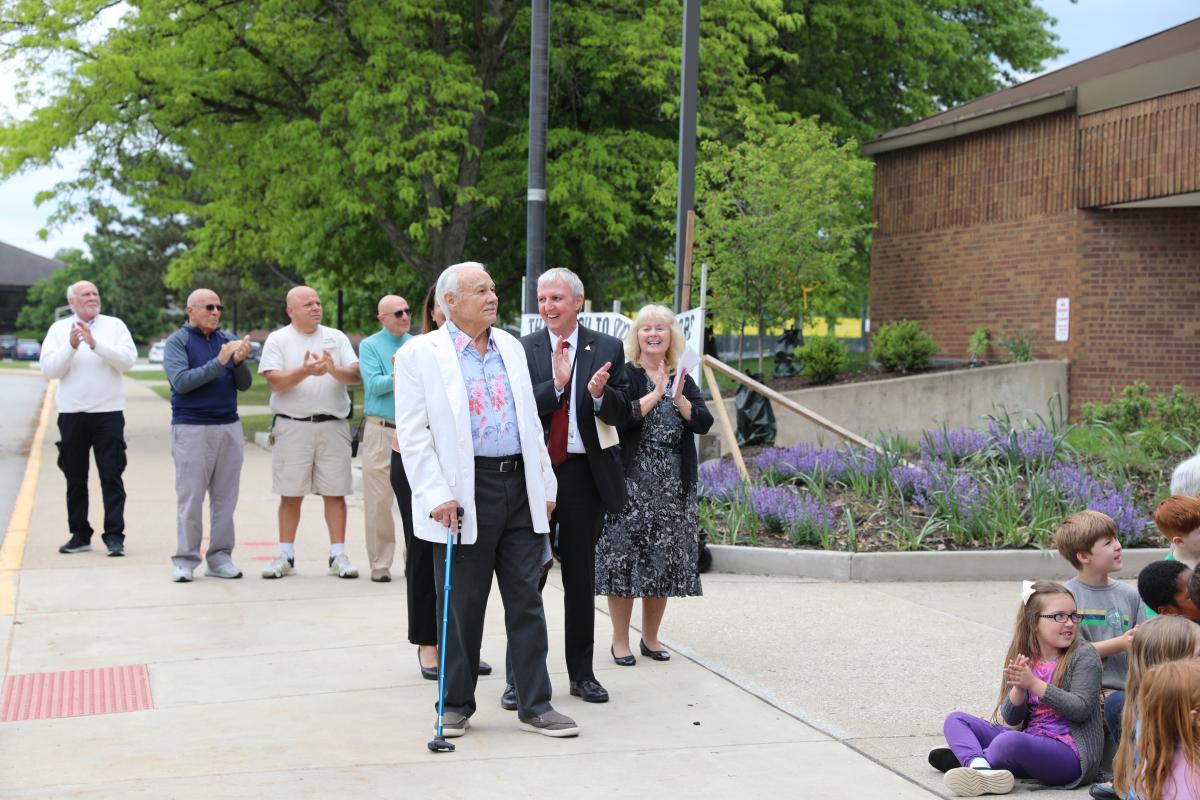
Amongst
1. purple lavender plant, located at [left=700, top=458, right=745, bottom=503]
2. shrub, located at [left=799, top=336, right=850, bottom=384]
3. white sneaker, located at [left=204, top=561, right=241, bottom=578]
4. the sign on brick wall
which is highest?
the sign on brick wall

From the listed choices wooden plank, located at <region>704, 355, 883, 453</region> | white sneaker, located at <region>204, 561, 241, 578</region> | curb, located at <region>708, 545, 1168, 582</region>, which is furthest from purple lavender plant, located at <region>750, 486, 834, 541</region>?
white sneaker, located at <region>204, 561, 241, 578</region>

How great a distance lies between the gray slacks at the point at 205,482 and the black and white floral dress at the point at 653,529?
3571 mm

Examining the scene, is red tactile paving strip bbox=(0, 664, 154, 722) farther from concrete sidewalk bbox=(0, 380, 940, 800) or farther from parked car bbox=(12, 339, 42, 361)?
parked car bbox=(12, 339, 42, 361)

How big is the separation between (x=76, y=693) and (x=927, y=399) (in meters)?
14.1

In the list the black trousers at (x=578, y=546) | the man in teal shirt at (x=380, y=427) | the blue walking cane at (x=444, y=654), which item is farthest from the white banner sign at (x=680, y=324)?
the blue walking cane at (x=444, y=654)

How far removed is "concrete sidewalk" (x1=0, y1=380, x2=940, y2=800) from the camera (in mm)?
5133

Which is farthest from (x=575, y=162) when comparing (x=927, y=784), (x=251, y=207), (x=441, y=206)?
(x=927, y=784)

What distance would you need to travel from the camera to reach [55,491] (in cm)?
1498

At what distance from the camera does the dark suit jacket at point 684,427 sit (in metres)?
6.73

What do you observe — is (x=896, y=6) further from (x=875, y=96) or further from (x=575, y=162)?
(x=575, y=162)

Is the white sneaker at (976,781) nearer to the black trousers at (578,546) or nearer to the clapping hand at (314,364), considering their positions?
the black trousers at (578,546)

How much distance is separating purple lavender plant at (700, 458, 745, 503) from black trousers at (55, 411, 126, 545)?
15.4 ft

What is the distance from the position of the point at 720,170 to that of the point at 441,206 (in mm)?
4650

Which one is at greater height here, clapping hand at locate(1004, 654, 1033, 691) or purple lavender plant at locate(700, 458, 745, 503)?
purple lavender plant at locate(700, 458, 745, 503)
